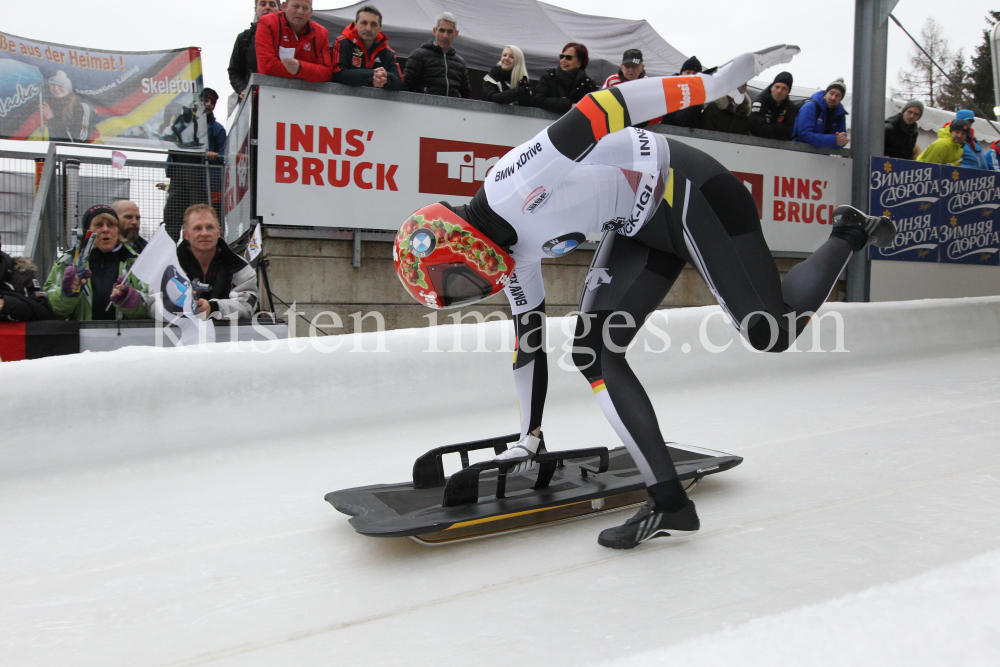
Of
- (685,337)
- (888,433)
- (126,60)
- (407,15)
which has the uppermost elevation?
(407,15)

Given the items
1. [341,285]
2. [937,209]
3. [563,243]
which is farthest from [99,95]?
[937,209]

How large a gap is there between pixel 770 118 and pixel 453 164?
314 cm

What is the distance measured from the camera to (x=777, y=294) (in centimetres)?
196

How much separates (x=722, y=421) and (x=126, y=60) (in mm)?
4819

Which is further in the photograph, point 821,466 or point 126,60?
point 126,60

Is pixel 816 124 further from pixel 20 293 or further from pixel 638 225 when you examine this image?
pixel 20 293

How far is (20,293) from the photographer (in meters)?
3.29

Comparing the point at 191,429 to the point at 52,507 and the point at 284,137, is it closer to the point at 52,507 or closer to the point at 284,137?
the point at 52,507

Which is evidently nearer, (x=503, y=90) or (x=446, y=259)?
(x=446, y=259)

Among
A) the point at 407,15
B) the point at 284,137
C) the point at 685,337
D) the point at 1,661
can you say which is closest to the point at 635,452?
the point at 1,661

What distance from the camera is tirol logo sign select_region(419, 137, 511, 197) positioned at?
16.1ft

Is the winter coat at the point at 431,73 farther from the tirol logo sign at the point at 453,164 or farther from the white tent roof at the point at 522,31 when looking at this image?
the white tent roof at the point at 522,31

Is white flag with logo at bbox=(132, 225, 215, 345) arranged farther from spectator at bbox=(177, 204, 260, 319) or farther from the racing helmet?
the racing helmet

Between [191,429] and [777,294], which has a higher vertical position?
[777,294]
